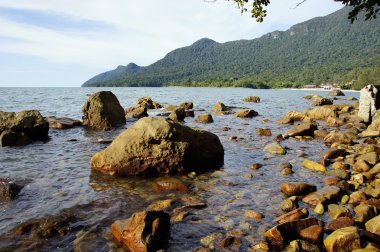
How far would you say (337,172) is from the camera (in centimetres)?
1009

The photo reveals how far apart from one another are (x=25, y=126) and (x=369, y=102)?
21.6 m

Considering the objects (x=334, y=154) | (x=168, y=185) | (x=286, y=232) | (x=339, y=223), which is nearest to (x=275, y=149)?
(x=334, y=154)

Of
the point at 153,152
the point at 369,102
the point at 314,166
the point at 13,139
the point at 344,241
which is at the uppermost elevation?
the point at 369,102

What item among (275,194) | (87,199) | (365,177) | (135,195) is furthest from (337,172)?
(87,199)

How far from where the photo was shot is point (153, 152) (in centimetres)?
1066

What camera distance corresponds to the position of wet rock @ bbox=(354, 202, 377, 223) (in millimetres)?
6773

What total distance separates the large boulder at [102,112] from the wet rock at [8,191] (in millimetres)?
13127

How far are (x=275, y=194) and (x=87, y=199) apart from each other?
4.87 m

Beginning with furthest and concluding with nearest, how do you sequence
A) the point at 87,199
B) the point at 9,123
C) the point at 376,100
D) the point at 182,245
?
the point at 376,100 < the point at 9,123 < the point at 87,199 < the point at 182,245

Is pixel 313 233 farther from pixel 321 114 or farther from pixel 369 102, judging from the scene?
pixel 321 114

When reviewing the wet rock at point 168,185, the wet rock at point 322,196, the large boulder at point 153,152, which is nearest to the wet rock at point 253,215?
the wet rock at point 322,196

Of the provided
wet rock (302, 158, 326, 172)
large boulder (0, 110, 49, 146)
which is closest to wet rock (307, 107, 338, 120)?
wet rock (302, 158, 326, 172)

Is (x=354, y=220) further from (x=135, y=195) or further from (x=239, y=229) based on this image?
(x=135, y=195)

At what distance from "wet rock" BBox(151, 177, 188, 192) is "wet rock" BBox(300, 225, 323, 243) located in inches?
145
